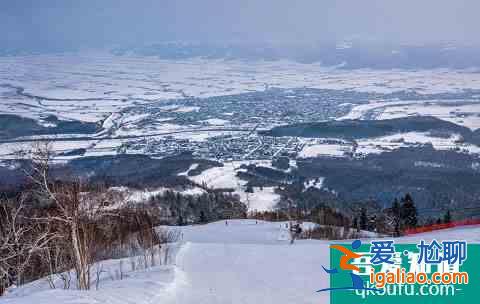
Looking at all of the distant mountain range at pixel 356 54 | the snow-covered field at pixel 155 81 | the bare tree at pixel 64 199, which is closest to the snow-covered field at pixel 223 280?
the bare tree at pixel 64 199

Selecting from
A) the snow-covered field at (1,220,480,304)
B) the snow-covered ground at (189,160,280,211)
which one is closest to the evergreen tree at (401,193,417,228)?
the snow-covered field at (1,220,480,304)

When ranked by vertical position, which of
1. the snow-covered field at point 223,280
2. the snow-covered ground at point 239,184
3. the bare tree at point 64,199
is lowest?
the snow-covered ground at point 239,184

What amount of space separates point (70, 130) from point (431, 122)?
1143 inches

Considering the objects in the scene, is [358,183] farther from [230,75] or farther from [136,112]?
[230,75]

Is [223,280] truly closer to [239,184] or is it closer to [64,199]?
[64,199]

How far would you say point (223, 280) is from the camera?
7270 millimetres

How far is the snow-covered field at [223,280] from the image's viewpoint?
20.5 ft

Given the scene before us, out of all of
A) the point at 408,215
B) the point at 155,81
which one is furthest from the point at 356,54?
the point at 408,215

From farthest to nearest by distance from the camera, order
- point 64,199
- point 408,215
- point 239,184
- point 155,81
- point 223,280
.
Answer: point 155,81, point 239,184, point 408,215, point 223,280, point 64,199

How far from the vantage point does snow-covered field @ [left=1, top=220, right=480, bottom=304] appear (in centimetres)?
623

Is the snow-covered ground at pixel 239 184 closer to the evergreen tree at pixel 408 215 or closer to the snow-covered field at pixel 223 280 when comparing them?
the evergreen tree at pixel 408 215

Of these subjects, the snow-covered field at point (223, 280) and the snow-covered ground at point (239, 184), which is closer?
the snow-covered field at point (223, 280)

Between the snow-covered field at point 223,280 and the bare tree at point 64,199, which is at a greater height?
the bare tree at point 64,199

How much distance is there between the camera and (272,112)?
5219cm
